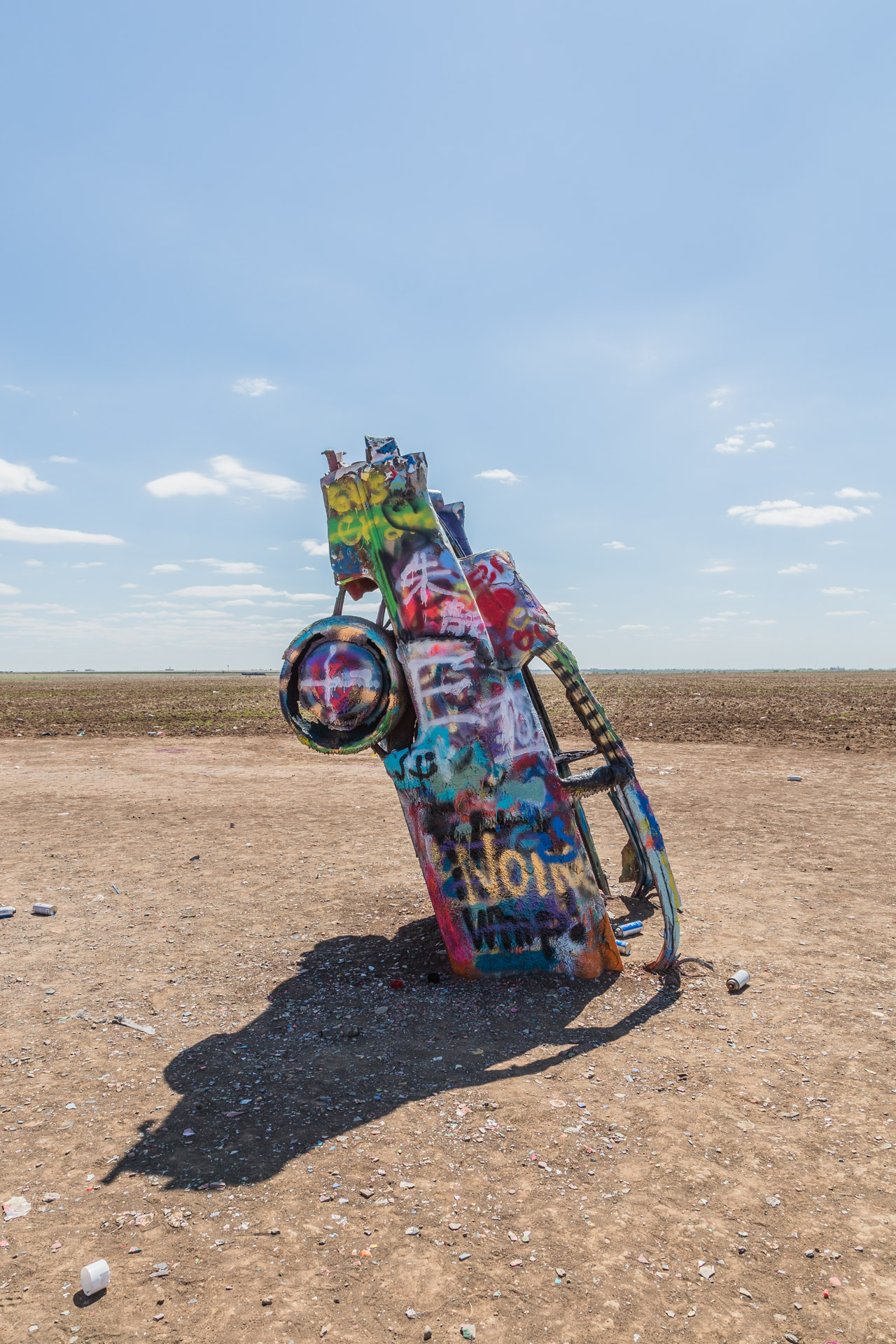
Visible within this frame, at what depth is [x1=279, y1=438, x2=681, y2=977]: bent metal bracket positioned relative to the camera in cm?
524

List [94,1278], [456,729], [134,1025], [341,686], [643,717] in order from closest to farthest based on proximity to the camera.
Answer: [94,1278]
[134,1025]
[341,686]
[456,729]
[643,717]

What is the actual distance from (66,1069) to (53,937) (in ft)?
7.74

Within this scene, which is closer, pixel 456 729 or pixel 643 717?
pixel 456 729

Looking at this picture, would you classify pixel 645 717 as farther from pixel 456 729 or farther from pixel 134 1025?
pixel 134 1025

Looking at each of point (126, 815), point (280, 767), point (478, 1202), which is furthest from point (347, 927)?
point (280, 767)

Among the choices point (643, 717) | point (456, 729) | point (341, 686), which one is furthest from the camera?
point (643, 717)

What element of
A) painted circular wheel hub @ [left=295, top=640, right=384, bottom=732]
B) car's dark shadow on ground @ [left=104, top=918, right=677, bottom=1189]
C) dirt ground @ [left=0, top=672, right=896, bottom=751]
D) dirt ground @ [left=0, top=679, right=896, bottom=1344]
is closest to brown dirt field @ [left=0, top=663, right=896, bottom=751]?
dirt ground @ [left=0, top=672, right=896, bottom=751]

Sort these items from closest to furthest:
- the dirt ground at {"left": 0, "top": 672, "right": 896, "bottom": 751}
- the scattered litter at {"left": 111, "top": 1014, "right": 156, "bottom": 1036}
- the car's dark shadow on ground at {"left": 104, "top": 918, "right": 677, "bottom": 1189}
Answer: the car's dark shadow on ground at {"left": 104, "top": 918, "right": 677, "bottom": 1189}
the scattered litter at {"left": 111, "top": 1014, "right": 156, "bottom": 1036}
the dirt ground at {"left": 0, "top": 672, "right": 896, "bottom": 751}

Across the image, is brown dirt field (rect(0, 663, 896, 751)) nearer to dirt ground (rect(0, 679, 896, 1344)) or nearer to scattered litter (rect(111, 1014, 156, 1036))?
dirt ground (rect(0, 679, 896, 1344))

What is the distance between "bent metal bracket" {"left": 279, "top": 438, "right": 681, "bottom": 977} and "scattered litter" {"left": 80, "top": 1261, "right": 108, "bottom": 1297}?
289 cm

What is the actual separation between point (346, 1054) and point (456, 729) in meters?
2.17

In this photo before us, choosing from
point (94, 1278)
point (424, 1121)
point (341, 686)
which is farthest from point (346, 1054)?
point (341, 686)

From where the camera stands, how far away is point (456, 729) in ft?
17.3

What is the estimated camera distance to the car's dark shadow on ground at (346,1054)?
369 cm
